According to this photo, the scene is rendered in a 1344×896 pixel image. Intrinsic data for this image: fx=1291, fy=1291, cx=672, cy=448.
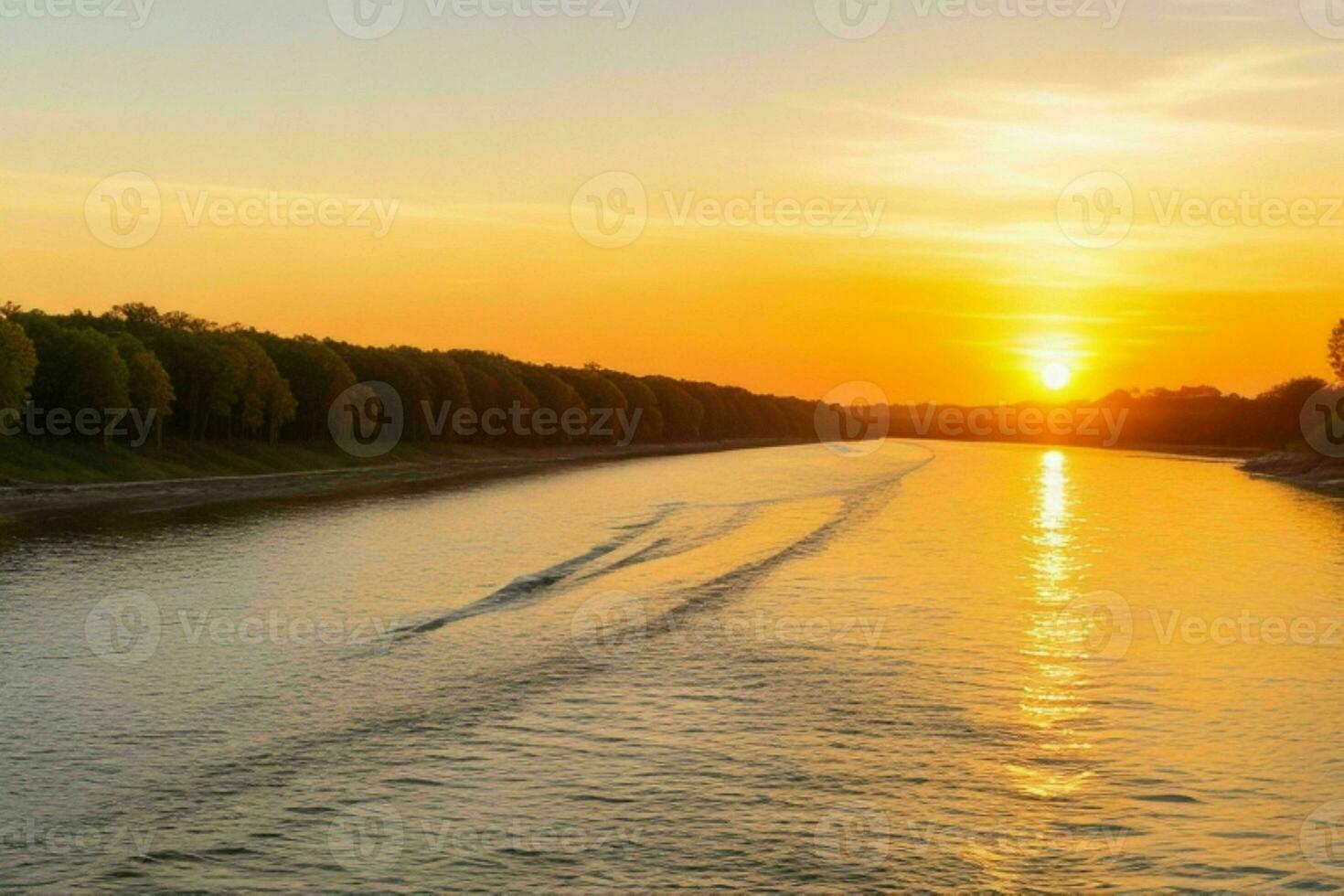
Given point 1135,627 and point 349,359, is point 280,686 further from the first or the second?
point 349,359

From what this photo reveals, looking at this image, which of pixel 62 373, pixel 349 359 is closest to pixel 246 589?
pixel 62 373

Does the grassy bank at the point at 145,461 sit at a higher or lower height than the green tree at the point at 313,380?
lower

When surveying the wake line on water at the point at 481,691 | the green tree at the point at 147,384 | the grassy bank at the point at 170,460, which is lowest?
the wake line on water at the point at 481,691

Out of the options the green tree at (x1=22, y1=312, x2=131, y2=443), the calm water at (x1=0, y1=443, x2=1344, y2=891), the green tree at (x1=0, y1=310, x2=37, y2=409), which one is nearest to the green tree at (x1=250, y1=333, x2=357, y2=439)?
the green tree at (x1=22, y1=312, x2=131, y2=443)

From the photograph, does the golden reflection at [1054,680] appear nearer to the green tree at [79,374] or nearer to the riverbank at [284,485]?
the riverbank at [284,485]

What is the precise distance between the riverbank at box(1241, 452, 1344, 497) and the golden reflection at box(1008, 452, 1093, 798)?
211 ft

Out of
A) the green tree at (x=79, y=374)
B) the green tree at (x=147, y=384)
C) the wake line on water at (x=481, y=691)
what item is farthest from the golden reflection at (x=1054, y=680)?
the green tree at (x=147, y=384)

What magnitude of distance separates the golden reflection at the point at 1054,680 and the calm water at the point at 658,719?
0.13 metres

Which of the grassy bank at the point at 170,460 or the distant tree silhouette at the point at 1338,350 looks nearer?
the grassy bank at the point at 170,460

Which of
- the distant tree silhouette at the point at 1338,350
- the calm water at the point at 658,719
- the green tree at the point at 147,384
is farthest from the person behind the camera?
the distant tree silhouette at the point at 1338,350

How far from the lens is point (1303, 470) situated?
122812 mm

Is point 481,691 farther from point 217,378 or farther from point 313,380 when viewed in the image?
point 313,380

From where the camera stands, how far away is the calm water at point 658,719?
50.8 ft

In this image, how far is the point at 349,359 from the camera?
449ft
